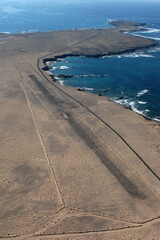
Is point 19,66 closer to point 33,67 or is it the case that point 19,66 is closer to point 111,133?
point 33,67

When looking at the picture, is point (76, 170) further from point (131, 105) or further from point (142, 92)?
point (142, 92)

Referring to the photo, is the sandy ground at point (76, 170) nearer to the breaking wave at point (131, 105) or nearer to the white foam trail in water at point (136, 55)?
the breaking wave at point (131, 105)

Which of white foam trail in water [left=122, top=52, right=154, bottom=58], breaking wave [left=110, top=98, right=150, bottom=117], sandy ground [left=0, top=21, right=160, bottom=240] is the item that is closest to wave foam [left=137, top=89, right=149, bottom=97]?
breaking wave [left=110, top=98, right=150, bottom=117]

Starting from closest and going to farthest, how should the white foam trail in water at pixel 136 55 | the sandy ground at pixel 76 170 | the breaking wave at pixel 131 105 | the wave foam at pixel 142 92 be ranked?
the sandy ground at pixel 76 170 → the breaking wave at pixel 131 105 → the wave foam at pixel 142 92 → the white foam trail in water at pixel 136 55

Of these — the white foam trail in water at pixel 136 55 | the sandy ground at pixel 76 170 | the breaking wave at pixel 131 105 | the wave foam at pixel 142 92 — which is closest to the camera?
the sandy ground at pixel 76 170

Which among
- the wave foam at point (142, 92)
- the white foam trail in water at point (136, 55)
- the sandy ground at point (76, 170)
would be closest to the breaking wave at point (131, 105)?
the sandy ground at point (76, 170)

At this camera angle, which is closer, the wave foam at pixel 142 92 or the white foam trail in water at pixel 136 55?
the wave foam at pixel 142 92

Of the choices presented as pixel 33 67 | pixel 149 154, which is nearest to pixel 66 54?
pixel 33 67

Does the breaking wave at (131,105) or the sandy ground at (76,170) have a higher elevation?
the breaking wave at (131,105)

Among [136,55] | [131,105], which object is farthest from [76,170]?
[136,55]
